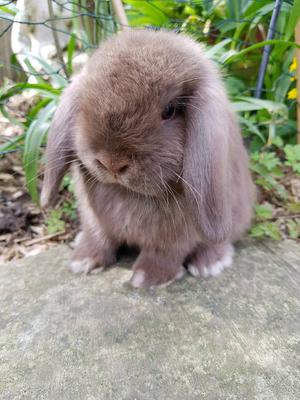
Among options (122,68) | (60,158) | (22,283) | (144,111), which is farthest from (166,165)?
(22,283)

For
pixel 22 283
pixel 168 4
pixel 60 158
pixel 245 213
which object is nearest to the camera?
pixel 60 158

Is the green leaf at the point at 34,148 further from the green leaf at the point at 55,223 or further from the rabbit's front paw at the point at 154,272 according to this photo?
the rabbit's front paw at the point at 154,272

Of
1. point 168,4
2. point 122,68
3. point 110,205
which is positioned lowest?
point 110,205

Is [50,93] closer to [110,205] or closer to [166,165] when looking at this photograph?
[110,205]

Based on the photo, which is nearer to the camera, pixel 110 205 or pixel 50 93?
pixel 110 205

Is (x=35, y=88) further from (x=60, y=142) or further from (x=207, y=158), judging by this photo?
(x=207, y=158)

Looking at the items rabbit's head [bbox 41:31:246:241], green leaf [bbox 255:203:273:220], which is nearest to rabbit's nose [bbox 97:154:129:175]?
rabbit's head [bbox 41:31:246:241]
